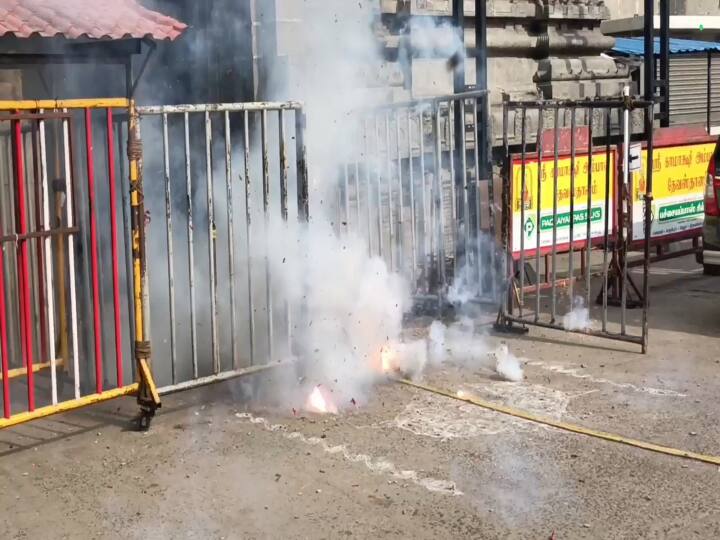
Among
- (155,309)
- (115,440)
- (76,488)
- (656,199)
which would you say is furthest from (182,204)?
(656,199)

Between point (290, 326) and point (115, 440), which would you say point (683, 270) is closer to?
point (290, 326)

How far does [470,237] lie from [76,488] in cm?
407

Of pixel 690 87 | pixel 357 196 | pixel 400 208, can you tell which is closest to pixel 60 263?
pixel 357 196

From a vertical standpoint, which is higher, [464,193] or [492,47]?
[492,47]

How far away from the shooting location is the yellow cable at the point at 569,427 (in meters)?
4.85

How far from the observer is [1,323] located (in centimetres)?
475

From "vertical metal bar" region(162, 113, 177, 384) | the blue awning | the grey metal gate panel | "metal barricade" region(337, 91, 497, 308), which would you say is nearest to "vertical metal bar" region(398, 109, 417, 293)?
"metal barricade" region(337, 91, 497, 308)

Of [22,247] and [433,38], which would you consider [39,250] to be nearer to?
[22,247]

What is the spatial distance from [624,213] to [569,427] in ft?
11.4

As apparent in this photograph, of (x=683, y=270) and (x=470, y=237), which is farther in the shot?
(x=683, y=270)

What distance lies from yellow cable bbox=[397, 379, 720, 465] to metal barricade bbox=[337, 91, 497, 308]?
1.43m

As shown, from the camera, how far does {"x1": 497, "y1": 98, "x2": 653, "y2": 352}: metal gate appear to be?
703 centimetres

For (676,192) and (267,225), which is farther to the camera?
(676,192)

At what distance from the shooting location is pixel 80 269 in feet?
20.3
